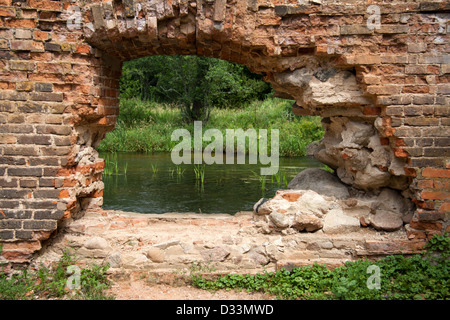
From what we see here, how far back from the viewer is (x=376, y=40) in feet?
12.0

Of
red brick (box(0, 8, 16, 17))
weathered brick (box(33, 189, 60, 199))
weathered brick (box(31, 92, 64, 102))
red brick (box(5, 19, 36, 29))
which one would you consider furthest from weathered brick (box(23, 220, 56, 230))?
red brick (box(0, 8, 16, 17))

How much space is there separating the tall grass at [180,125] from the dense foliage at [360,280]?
25.8 ft

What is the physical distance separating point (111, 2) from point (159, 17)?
1.51ft

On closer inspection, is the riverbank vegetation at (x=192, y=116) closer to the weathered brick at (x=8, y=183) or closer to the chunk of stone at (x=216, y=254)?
the chunk of stone at (x=216, y=254)

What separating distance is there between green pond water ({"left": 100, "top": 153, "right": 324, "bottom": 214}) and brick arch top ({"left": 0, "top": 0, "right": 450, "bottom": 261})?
2.01 m

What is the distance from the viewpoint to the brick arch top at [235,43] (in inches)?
142

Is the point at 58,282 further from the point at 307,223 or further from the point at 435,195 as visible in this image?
the point at 435,195

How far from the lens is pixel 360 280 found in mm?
3367

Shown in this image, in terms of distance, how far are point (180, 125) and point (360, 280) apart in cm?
1246

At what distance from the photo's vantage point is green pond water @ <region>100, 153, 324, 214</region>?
19.2 ft

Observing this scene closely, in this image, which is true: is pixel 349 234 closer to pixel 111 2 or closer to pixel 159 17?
pixel 159 17

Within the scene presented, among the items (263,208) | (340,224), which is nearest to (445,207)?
(340,224)

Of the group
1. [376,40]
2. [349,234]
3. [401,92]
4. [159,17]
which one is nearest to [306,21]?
[376,40]

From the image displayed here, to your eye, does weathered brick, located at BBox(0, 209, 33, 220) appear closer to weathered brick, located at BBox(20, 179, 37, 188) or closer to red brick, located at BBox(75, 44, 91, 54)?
weathered brick, located at BBox(20, 179, 37, 188)
